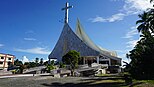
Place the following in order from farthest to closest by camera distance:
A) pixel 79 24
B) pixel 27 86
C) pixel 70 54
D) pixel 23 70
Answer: pixel 79 24, pixel 70 54, pixel 23 70, pixel 27 86

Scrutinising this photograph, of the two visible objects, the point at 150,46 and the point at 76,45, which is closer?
the point at 150,46

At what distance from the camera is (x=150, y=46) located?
1728cm

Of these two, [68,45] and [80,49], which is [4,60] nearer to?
[68,45]

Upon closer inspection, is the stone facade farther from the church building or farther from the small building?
the small building

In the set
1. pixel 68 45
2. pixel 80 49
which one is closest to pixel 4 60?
pixel 68 45

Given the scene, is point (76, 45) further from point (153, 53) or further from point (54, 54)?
point (153, 53)

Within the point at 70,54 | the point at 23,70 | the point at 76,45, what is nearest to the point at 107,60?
the point at 76,45

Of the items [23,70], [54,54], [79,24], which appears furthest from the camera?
[79,24]

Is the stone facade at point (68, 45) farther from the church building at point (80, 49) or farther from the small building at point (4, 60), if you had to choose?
the small building at point (4, 60)

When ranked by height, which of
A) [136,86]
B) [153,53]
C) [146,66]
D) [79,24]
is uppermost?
[79,24]

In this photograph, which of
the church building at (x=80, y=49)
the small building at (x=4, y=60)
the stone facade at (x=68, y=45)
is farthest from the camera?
the small building at (x=4, y=60)

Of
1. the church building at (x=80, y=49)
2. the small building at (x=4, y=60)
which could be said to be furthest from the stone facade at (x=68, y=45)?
the small building at (x=4, y=60)

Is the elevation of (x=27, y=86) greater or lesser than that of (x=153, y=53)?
lesser

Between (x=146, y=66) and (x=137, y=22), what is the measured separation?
28205 millimetres
